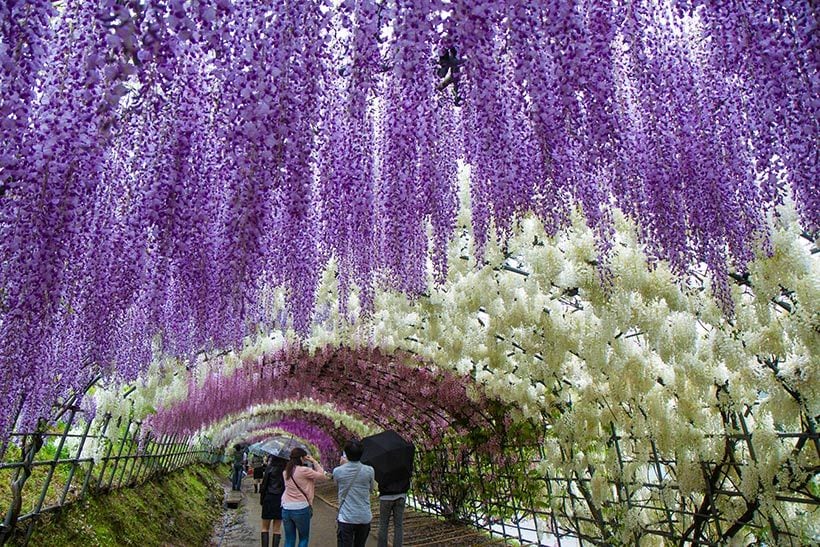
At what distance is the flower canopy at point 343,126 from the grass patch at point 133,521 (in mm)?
4254

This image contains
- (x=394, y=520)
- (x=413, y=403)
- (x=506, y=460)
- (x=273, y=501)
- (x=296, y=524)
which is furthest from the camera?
(x=413, y=403)

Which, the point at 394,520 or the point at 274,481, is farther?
the point at 274,481

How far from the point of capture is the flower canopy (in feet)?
7.38

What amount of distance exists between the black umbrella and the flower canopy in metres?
5.14

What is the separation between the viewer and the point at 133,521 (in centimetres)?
934

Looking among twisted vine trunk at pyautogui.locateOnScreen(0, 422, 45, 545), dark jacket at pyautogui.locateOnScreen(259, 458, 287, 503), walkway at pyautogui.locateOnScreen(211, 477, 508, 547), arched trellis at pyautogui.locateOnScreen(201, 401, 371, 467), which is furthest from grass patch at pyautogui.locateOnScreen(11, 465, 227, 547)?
arched trellis at pyautogui.locateOnScreen(201, 401, 371, 467)

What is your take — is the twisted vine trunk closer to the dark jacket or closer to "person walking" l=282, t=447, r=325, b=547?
"person walking" l=282, t=447, r=325, b=547

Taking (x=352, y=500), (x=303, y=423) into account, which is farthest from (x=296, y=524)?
(x=303, y=423)

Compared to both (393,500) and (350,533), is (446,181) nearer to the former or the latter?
(350,533)

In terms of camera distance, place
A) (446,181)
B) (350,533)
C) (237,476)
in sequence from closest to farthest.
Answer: (446,181) → (350,533) → (237,476)

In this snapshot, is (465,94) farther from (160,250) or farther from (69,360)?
(69,360)

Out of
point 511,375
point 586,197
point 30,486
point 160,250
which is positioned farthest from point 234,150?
point 511,375

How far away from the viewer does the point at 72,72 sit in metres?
2.28

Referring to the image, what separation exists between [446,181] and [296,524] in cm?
494
